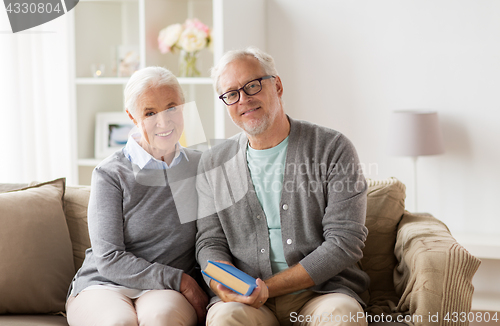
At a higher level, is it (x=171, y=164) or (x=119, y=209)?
(x=171, y=164)

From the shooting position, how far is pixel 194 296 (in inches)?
59.9

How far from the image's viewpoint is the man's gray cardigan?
1.49m

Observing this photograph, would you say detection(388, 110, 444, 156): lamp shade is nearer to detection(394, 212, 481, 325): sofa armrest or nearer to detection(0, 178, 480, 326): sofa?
detection(0, 178, 480, 326): sofa

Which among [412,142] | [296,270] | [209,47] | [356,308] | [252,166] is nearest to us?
[356,308]

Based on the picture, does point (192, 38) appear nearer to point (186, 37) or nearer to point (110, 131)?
point (186, 37)

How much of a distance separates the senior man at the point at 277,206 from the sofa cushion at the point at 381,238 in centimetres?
14

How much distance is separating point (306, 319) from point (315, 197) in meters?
0.37

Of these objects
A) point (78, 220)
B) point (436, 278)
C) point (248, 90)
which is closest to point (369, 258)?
point (436, 278)

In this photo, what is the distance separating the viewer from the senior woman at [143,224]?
1.50 meters

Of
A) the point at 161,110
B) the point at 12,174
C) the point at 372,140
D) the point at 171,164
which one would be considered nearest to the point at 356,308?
the point at 171,164

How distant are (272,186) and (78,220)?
79 cm

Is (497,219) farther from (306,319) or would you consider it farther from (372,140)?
(306,319)

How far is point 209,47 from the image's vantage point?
275 cm

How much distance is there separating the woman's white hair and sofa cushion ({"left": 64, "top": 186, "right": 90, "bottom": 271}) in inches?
19.6
